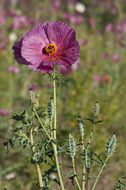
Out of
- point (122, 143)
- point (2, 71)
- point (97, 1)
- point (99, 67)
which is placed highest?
point (97, 1)

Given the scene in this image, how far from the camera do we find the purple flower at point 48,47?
32.9 inches

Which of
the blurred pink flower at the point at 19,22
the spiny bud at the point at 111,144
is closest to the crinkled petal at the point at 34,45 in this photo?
the spiny bud at the point at 111,144

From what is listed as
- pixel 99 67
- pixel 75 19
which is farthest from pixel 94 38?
pixel 99 67

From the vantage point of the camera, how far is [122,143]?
95.8 inches

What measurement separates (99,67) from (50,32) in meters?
2.94

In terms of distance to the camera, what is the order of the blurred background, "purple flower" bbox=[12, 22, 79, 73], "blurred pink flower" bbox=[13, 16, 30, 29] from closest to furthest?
"purple flower" bbox=[12, 22, 79, 73] < the blurred background < "blurred pink flower" bbox=[13, 16, 30, 29]

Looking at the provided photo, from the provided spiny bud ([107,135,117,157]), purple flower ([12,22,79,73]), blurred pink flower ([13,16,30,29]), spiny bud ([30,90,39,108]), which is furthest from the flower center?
blurred pink flower ([13,16,30,29])

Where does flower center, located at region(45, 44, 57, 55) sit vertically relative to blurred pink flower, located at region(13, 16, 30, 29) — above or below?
below

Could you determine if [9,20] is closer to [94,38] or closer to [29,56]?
[94,38]

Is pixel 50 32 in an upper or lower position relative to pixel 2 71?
lower

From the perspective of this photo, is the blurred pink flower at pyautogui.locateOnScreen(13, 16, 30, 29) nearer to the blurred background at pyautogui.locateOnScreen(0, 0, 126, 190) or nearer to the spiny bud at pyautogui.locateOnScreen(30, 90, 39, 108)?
the blurred background at pyautogui.locateOnScreen(0, 0, 126, 190)

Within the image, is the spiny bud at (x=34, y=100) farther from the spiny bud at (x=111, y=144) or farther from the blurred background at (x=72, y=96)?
the spiny bud at (x=111, y=144)

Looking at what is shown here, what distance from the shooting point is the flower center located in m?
0.89

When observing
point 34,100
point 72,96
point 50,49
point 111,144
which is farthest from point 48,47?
point 72,96
